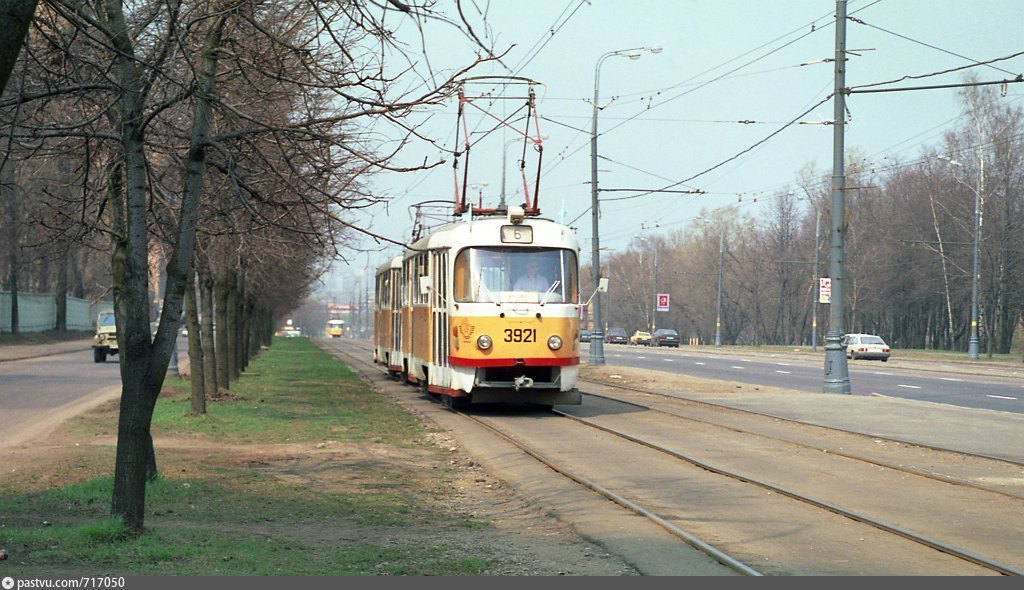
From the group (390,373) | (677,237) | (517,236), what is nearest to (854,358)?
(390,373)

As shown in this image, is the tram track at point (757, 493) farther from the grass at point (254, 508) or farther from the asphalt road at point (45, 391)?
the asphalt road at point (45, 391)

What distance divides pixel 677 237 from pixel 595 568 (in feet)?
434

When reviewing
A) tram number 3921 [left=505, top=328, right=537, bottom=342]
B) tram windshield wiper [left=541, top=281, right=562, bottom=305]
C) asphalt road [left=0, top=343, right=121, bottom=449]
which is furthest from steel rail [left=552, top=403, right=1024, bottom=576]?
asphalt road [left=0, top=343, right=121, bottom=449]

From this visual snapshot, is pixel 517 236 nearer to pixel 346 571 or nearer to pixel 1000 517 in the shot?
pixel 1000 517

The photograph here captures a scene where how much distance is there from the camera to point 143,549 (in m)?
8.38

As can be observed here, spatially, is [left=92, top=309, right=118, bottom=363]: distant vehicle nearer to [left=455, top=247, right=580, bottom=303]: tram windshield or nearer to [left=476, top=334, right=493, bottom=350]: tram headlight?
[left=455, top=247, right=580, bottom=303]: tram windshield

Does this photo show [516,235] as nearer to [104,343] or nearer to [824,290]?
[824,290]

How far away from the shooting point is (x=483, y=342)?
68.6 feet

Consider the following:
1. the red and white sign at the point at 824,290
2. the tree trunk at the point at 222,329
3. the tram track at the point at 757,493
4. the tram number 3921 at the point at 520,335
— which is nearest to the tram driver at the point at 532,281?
the tram number 3921 at the point at 520,335

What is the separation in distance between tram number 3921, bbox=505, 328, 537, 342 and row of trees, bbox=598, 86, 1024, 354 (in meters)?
29.1

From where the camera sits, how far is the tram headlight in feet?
68.6

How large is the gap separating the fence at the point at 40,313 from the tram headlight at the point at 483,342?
4302 centimetres

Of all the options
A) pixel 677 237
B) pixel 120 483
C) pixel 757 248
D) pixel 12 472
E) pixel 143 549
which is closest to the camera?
pixel 143 549

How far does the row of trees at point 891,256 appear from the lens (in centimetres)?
6862
